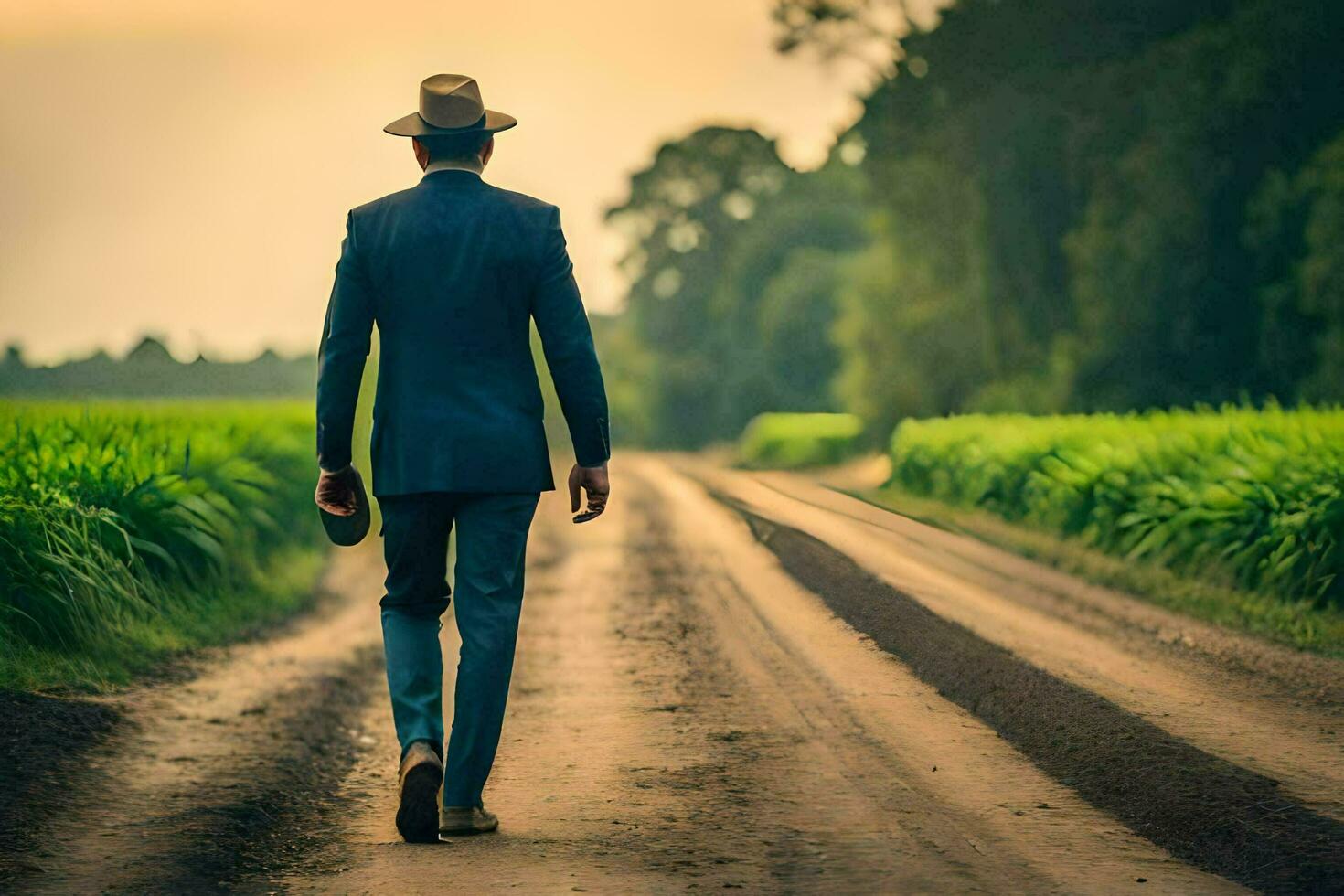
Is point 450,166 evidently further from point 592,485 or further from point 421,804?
point 421,804

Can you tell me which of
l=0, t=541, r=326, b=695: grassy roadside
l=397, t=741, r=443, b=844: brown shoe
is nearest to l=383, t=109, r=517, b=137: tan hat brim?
l=397, t=741, r=443, b=844: brown shoe

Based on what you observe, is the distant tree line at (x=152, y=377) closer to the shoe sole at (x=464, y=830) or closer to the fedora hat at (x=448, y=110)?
the fedora hat at (x=448, y=110)

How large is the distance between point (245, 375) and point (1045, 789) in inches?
627

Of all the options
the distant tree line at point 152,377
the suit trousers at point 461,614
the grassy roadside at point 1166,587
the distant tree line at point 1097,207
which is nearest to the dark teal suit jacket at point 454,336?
the suit trousers at point 461,614

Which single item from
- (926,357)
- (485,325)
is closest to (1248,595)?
(485,325)

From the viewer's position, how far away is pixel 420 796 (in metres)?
4.45

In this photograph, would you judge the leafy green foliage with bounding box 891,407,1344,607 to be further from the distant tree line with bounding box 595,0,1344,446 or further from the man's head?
the man's head

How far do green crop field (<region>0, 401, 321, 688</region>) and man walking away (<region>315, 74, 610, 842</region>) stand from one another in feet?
9.64

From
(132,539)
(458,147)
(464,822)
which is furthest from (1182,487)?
(464,822)

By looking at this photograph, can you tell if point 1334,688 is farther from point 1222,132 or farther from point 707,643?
point 1222,132

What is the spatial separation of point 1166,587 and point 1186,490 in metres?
1.10

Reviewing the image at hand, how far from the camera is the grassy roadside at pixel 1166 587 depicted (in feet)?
29.5

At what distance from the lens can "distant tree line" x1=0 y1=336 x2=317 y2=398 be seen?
12.4 metres

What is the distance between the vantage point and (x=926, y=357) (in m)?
32.8
